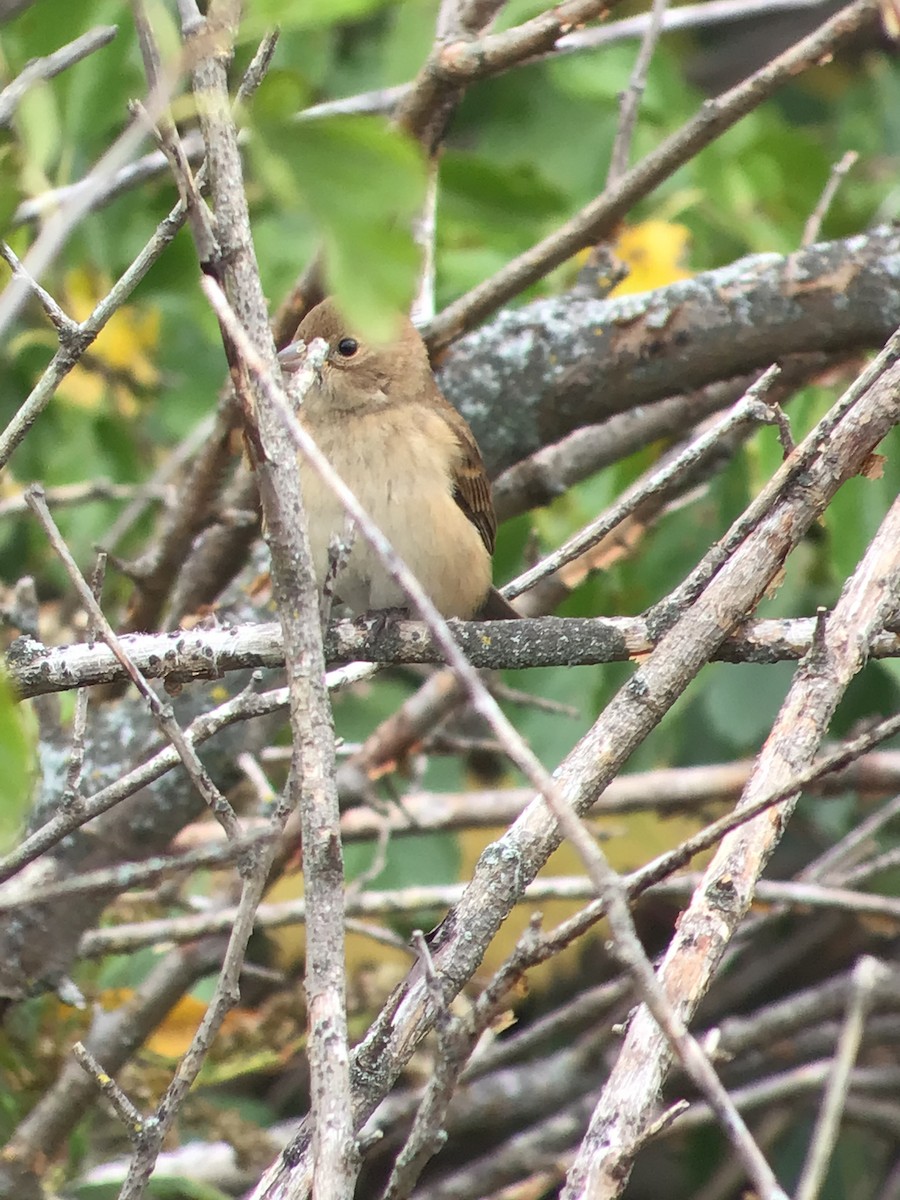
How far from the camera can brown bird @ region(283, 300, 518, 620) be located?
11.7ft

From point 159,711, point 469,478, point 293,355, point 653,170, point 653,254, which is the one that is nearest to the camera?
point 159,711

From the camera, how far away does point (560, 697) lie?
422cm

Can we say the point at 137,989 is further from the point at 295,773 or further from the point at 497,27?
the point at 497,27

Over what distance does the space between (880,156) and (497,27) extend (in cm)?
161

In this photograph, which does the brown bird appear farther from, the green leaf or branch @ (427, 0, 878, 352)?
the green leaf

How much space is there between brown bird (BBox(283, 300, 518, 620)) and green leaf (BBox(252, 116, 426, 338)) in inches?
91.9

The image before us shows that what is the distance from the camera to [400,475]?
3.70 meters

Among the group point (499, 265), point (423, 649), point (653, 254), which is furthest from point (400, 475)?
point (653, 254)

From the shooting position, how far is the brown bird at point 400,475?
3.58 meters

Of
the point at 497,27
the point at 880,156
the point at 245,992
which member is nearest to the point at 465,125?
the point at 497,27

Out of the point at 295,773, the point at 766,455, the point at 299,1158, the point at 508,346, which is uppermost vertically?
the point at 508,346

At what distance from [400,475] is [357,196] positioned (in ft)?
8.52

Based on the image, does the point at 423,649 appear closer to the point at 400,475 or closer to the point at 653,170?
the point at 400,475

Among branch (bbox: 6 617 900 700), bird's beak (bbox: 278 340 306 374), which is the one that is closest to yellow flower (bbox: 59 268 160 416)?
bird's beak (bbox: 278 340 306 374)
